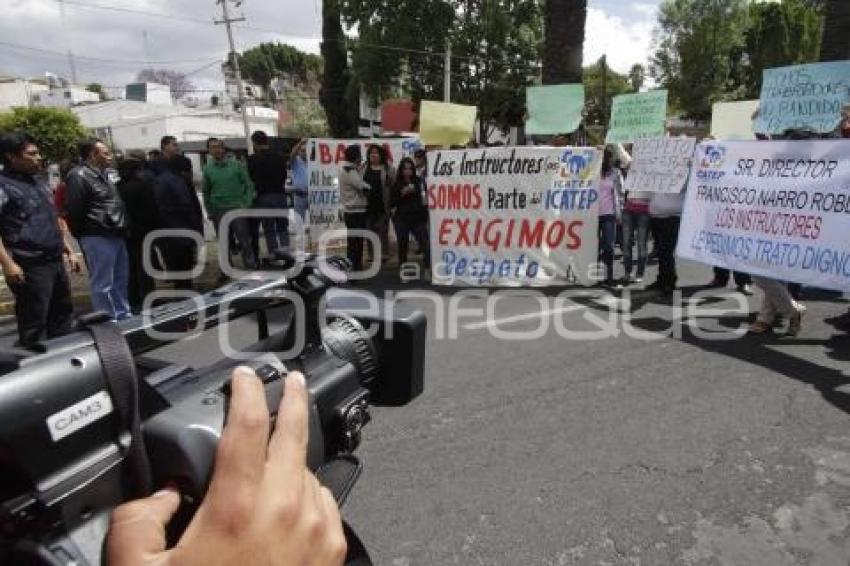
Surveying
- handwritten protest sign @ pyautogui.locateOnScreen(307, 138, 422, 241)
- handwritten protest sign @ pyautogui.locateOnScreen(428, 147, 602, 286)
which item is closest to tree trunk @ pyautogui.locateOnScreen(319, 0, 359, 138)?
handwritten protest sign @ pyautogui.locateOnScreen(307, 138, 422, 241)

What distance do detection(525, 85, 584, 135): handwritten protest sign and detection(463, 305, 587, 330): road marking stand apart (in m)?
2.99

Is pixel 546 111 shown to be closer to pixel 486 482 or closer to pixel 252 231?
pixel 252 231

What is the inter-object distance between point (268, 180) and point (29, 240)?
407 centimetres

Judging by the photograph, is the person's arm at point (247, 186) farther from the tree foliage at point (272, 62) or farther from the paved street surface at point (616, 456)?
the tree foliage at point (272, 62)

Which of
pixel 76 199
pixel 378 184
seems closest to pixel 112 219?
pixel 76 199

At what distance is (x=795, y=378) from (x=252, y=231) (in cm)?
661

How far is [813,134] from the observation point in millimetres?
5191

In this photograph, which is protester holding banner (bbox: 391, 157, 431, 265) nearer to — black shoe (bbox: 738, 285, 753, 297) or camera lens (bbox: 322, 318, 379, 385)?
black shoe (bbox: 738, 285, 753, 297)

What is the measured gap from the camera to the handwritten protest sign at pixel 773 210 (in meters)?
4.58

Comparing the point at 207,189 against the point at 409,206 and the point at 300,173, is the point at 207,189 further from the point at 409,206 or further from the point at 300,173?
the point at 409,206

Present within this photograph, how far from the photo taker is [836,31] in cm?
826

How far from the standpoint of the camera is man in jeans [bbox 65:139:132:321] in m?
5.10

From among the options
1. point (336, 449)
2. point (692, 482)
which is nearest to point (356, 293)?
point (336, 449)

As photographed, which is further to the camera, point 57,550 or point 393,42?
point 393,42
